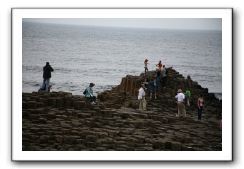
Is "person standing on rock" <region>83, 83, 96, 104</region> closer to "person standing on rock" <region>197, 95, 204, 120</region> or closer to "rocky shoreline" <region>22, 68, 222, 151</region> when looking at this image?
"rocky shoreline" <region>22, 68, 222, 151</region>

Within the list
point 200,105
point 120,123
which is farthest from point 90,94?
point 200,105

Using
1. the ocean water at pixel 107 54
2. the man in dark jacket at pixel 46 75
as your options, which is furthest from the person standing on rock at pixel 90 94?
the man in dark jacket at pixel 46 75

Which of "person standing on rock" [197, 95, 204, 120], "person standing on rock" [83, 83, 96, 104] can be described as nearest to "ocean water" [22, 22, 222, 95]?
"person standing on rock" [83, 83, 96, 104]

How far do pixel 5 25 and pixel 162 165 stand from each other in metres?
Answer: 2.90

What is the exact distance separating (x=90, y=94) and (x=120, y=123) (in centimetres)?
58

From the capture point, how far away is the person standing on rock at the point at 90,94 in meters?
63.4

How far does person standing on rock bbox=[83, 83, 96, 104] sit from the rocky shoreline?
0.06 meters

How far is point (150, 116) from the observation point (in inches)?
2499

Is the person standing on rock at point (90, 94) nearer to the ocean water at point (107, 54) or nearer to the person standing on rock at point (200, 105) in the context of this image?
the ocean water at point (107, 54)

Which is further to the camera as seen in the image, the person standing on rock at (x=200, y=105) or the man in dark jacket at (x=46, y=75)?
the person standing on rock at (x=200, y=105)

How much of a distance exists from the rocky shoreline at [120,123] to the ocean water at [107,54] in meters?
0.14

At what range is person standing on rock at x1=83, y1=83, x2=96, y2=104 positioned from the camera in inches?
2498

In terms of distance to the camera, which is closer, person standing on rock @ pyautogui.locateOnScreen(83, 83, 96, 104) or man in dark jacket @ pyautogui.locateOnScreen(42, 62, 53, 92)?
man in dark jacket @ pyautogui.locateOnScreen(42, 62, 53, 92)

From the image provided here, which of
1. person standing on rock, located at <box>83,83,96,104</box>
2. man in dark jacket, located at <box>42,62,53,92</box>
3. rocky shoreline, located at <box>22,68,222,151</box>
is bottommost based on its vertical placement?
rocky shoreline, located at <box>22,68,222,151</box>
